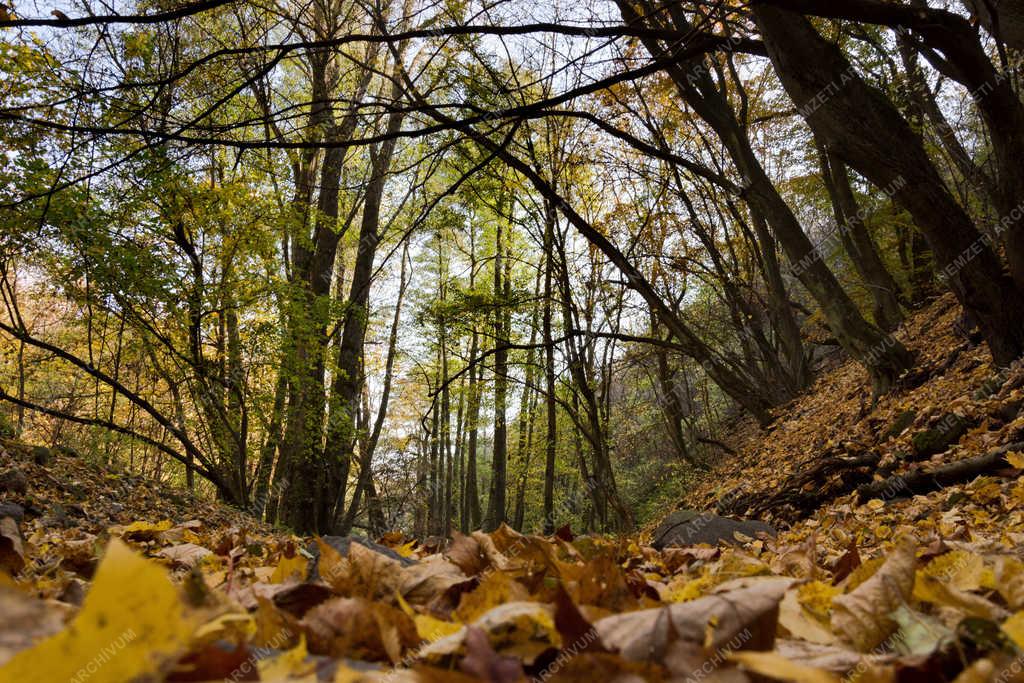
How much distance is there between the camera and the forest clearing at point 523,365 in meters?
0.70

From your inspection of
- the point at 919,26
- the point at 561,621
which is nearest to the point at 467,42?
the point at 919,26

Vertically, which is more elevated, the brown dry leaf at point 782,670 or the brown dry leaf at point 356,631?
the brown dry leaf at point 356,631

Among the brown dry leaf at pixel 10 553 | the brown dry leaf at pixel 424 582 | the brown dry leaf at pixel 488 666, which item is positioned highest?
the brown dry leaf at pixel 10 553

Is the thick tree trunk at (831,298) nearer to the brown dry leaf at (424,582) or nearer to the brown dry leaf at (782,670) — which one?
the brown dry leaf at (424,582)

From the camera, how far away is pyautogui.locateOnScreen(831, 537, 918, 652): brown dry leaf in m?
0.78

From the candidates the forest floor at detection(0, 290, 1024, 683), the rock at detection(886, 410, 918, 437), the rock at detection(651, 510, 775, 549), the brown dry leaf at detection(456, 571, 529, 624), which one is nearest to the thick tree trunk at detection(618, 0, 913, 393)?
the rock at detection(886, 410, 918, 437)

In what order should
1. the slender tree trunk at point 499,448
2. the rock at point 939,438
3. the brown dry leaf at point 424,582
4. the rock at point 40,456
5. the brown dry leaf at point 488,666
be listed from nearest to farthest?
the brown dry leaf at point 488,666
the brown dry leaf at point 424,582
the rock at point 939,438
the rock at point 40,456
the slender tree trunk at point 499,448

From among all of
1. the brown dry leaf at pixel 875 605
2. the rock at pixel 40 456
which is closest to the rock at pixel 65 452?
the rock at pixel 40 456

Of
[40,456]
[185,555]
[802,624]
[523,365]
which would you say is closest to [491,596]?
[802,624]

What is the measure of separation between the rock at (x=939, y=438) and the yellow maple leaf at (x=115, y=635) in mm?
4677

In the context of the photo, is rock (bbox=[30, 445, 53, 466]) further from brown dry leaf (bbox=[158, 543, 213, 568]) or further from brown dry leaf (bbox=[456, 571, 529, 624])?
brown dry leaf (bbox=[456, 571, 529, 624])

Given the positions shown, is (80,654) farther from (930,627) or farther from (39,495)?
(39,495)

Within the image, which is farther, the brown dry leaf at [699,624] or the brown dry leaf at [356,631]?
the brown dry leaf at [356,631]

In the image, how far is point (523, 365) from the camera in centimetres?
474
